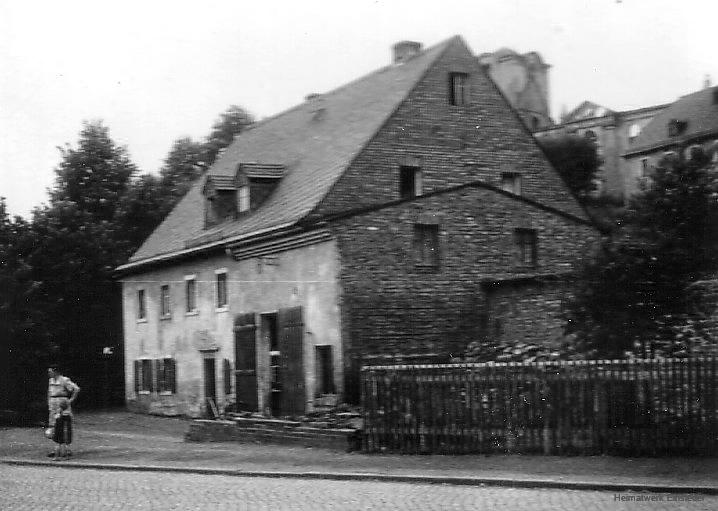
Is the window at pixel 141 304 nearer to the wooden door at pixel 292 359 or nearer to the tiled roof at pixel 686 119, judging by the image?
the wooden door at pixel 292 359

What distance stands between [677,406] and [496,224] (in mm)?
12754

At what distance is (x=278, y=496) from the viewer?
550 inches

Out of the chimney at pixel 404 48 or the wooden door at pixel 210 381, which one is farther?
the chimney at pixel 404 48

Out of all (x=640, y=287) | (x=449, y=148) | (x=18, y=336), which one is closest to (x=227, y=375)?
(x=18, y=336)

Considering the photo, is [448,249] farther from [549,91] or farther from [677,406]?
[549,91]

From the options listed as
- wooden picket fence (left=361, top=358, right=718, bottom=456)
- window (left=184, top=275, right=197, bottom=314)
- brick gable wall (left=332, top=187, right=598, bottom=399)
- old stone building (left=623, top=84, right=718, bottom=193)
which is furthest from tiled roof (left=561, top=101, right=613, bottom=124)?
wooden picket fence (left=361, top=358, right=718, bottom=456)

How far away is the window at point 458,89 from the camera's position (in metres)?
32.2

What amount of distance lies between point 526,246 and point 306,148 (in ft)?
26.6

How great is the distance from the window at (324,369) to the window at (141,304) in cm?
1436

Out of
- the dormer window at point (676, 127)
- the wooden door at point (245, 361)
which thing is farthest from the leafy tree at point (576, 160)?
the wooden door at point (245, 361)

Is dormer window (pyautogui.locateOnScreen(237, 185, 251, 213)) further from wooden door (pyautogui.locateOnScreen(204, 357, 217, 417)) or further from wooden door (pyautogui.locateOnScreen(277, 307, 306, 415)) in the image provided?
wooden door (pyautogui.locateOnScreen(277, 307, 306, 415))

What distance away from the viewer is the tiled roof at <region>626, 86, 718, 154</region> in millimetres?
71688

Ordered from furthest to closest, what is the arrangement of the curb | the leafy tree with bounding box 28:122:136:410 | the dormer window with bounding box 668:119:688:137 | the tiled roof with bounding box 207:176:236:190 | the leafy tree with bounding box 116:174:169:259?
the dormer window with bounding box 668:119:688:137 < the leafy tree with bounding box 116:174:169:259 < the leafy tree with bounding box 28:122:136:410 < the tiled roof with bounding box 207:176:236:190 < the curb

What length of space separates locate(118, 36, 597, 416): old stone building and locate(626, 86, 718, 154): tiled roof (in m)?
40.8
